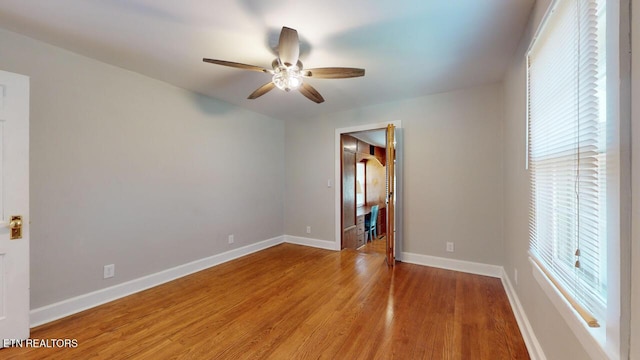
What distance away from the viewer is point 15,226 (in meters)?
1.78

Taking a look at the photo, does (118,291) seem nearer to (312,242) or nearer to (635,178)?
(312,242)

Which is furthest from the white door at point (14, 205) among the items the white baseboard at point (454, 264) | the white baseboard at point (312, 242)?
the white baseboard at point (454, 264)

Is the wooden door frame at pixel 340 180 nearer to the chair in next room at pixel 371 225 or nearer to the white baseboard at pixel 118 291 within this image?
the white baseboard at pixel 118 291

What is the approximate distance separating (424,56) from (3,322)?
153 inches

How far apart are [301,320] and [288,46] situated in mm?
2188

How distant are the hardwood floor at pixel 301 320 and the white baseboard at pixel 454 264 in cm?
12

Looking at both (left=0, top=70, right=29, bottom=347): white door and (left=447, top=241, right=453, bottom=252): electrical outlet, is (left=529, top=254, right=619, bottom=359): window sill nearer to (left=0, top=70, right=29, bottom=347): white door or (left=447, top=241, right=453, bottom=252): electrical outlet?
(left=447, top=241, right=453, bottom=252): electrical outlet

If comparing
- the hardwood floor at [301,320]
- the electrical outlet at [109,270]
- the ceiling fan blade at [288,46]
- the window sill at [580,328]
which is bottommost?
the hardwood floor at [301,320]

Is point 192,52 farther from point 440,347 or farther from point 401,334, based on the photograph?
point 440,347

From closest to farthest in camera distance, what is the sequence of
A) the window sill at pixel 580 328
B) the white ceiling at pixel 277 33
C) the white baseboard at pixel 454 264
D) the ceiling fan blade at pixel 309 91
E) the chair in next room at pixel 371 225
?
the window sill at pixel 580 328
the white ceiling at pixel 277 33
the ceiling fan blade at pixel 309 91
the white baseboard at pixel 454 264
the chair in next room at pixel 371 225

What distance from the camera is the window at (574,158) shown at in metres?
0.89

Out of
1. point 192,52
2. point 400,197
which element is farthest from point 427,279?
point 192,52

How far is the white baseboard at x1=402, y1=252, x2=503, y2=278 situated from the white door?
150 inches

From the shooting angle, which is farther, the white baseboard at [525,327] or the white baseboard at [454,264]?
the white baseboard at [454,264]
